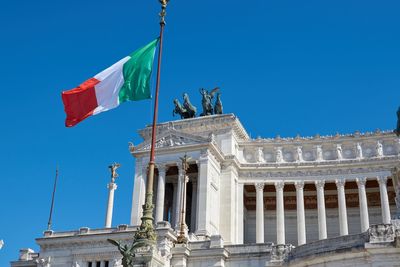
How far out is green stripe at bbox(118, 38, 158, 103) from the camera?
102 feet

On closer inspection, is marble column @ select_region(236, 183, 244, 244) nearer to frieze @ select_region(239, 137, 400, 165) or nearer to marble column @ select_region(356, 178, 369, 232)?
frieze @ select_region(239, 137, 400, 165)

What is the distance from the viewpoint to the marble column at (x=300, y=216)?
72812 mm

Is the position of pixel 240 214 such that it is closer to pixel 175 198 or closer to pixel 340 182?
pixel 175 198

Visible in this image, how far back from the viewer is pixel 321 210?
74.4 m

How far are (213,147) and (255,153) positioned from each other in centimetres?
1091

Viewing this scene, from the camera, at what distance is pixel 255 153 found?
80.5m

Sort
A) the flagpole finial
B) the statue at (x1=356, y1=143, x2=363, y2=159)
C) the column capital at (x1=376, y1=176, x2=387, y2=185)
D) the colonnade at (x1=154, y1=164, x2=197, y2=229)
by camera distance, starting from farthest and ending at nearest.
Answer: the statue at (x1=356, y1=143, x2=363, y2=159) → the column capital at (x1=376, y1=176, x2=387, y2=185) → the colonnade at (x1=154, y1=164, x2=197, y2=229) → the flagpole finial

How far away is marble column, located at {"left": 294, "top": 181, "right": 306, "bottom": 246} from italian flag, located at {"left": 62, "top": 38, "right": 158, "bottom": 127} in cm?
4601

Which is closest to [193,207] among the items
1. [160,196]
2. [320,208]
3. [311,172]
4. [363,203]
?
[160,196]

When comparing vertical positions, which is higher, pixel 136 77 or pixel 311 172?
pixel 311 172

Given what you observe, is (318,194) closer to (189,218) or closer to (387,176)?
(387,176)

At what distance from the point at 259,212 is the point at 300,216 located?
16.9ft

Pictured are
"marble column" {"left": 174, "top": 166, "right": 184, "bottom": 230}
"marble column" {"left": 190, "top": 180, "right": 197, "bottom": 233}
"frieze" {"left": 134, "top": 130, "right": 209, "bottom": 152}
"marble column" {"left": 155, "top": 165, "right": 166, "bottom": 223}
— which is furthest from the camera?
"marble column" {"left": 190, "top": 180, "right": 197, "bottom": 233}

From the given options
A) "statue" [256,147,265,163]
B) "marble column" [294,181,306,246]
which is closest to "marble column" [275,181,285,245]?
"marble column" [294,181,306,246]
